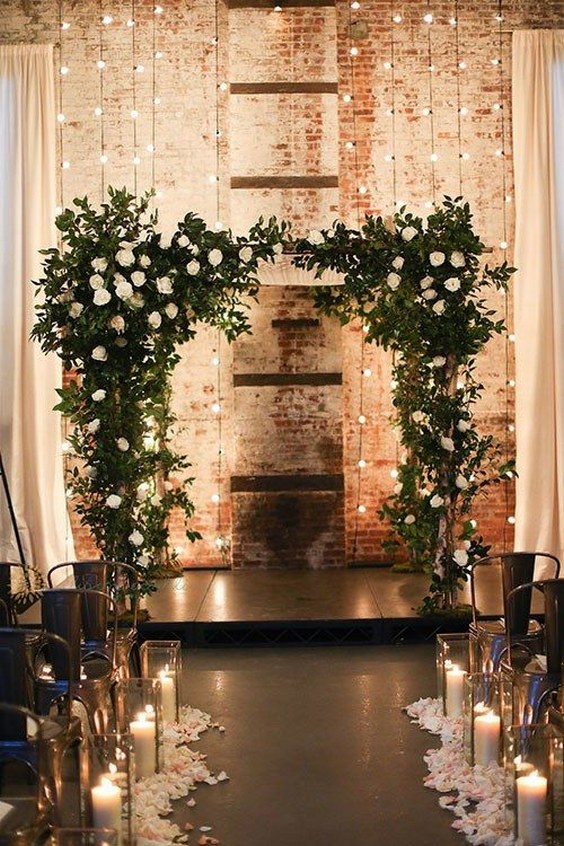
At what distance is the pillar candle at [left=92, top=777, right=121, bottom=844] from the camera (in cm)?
387

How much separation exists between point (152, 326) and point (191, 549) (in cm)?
334

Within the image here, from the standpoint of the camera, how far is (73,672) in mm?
4793

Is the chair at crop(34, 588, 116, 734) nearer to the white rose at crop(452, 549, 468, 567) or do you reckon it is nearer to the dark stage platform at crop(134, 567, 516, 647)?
the dark stage platform at crop(134, 567, 516, 647)

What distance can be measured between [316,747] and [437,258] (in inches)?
132

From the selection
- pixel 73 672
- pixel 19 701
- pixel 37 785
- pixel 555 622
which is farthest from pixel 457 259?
pixel 37 785

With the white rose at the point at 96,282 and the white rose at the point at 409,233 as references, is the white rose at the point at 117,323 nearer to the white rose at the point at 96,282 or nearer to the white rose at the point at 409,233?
the white rose at the point at 96,282

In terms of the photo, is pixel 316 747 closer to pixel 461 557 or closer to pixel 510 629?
pixel 510 629

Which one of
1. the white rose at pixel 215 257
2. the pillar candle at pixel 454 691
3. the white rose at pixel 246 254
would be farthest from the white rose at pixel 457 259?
the pillar candle at pixel 454 691

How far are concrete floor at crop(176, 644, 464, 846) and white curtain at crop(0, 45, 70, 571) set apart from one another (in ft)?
9.68

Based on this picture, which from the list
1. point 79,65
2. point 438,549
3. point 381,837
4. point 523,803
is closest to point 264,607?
point 438,549

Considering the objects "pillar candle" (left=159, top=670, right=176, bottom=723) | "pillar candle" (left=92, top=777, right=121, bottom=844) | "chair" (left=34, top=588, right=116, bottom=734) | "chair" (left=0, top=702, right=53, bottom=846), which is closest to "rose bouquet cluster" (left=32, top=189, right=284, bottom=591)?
"pillar candle" (left=159, top=670, right=176, bottom=723)

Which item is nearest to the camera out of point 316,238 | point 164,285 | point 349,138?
point 164,285

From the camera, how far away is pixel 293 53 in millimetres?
9898

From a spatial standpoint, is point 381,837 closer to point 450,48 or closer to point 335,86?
point 335,86
